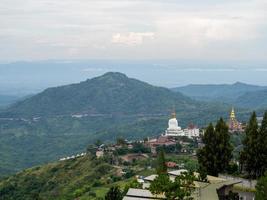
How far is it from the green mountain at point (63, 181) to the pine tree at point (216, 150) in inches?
798

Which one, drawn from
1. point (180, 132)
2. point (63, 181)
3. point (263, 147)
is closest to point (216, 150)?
point (263, 147)

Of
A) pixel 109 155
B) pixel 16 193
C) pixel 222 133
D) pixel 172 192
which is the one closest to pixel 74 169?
pixel 109 155

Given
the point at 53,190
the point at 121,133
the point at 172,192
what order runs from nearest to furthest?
the point at 172,192 → the point at 53,190 → the point at 121,133

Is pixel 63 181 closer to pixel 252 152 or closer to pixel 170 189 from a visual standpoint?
pixel 252 152

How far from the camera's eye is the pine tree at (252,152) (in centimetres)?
3881

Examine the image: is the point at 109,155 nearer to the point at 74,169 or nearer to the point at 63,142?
the point at 74,169

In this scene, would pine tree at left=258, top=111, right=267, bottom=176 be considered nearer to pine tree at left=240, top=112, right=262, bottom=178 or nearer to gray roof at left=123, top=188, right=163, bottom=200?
pine tree at left=240, top=112, right=262, bottom=178

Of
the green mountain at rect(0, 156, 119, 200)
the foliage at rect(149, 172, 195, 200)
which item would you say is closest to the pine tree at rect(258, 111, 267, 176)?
the foliage at rect(149, 172, 195, 200)

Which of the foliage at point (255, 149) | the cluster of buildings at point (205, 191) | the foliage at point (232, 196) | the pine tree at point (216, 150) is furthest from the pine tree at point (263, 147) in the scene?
the foliage at point (232, 196)

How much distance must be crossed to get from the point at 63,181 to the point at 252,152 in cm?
4217

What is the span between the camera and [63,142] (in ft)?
655

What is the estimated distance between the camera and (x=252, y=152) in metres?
38.9

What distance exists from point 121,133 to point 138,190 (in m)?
153

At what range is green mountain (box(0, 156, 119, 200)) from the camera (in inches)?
2554
